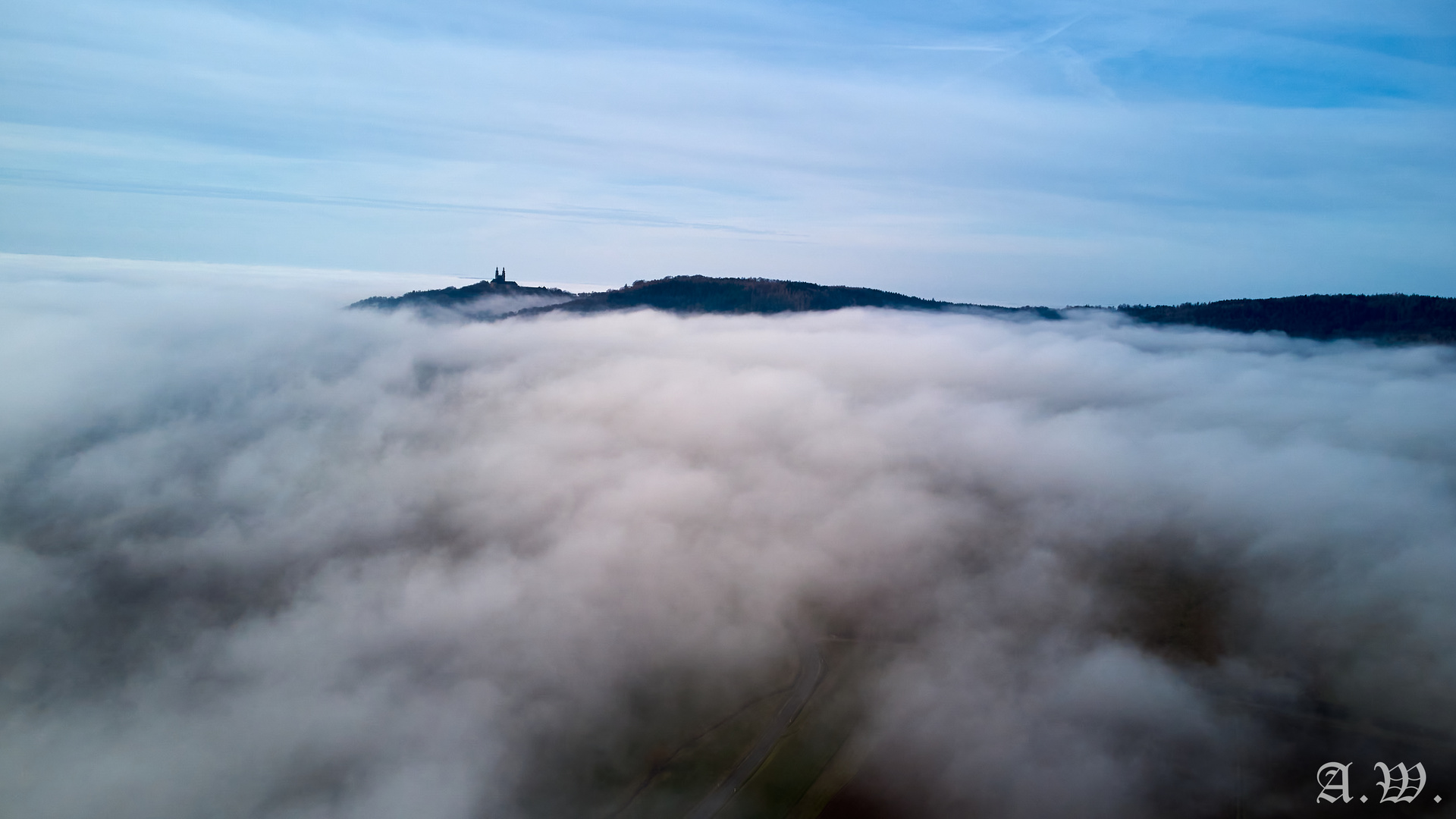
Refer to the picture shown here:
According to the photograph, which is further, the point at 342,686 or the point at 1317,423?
the point at 1317,423

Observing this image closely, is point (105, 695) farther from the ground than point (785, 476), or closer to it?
closer to it

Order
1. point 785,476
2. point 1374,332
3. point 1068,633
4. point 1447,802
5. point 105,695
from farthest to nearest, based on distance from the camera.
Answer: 1. point 1374,332
2. point 785,476
3. point 1068,633
4. point 105,695
5. point 1447,802

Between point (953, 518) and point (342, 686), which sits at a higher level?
point (953, 518)

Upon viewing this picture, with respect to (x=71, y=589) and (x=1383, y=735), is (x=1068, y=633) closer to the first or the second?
(x=1383, y=735)

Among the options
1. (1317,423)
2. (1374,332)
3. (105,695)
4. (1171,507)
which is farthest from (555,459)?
(1374,332)

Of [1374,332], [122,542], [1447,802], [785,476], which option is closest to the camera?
[1447,802]

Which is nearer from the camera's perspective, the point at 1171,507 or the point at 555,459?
the point at 1171,507

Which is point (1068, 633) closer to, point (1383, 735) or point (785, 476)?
point (1383, 735)

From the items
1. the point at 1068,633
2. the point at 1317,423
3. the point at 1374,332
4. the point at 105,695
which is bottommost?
the point at 105,695

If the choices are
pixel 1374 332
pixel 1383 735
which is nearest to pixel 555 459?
pixel 1383 735
